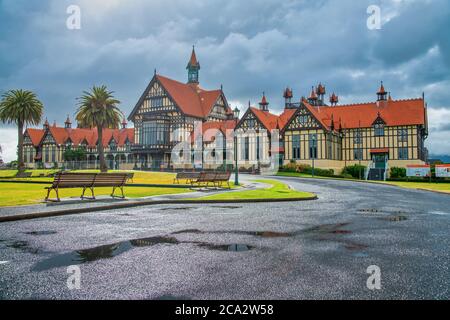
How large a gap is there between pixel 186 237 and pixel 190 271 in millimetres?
2780

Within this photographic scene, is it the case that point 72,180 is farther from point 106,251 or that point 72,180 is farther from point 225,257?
point 225,257

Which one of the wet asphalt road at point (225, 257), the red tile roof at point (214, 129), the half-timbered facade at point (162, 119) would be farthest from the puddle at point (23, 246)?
the half-timbered facade at point (162, 119)

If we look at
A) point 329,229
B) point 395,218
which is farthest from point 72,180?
point 395,218

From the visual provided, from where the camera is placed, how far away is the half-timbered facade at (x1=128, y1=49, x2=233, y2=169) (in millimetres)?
65625

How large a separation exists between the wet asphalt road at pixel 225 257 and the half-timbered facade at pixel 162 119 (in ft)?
181

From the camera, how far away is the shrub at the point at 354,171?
55.1 m

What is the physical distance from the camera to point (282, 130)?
59281 millimetres

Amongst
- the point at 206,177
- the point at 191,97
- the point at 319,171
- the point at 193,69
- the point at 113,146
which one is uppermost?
the point at 193,69

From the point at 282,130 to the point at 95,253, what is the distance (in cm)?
5413

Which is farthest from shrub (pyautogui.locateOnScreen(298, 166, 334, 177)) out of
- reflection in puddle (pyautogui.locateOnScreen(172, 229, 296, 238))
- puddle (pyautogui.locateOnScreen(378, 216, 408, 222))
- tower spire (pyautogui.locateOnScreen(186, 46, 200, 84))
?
reflection in puddle (pyautogui.locateOnScreen(172, 229, 296, 238))

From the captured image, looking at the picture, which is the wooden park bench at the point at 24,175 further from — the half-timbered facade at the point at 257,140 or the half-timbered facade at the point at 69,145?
the half-timbered facade at the point at 69,145

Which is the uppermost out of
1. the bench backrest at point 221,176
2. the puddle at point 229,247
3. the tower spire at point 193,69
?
the tower spire at point 193,69

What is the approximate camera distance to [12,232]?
8984 mm
